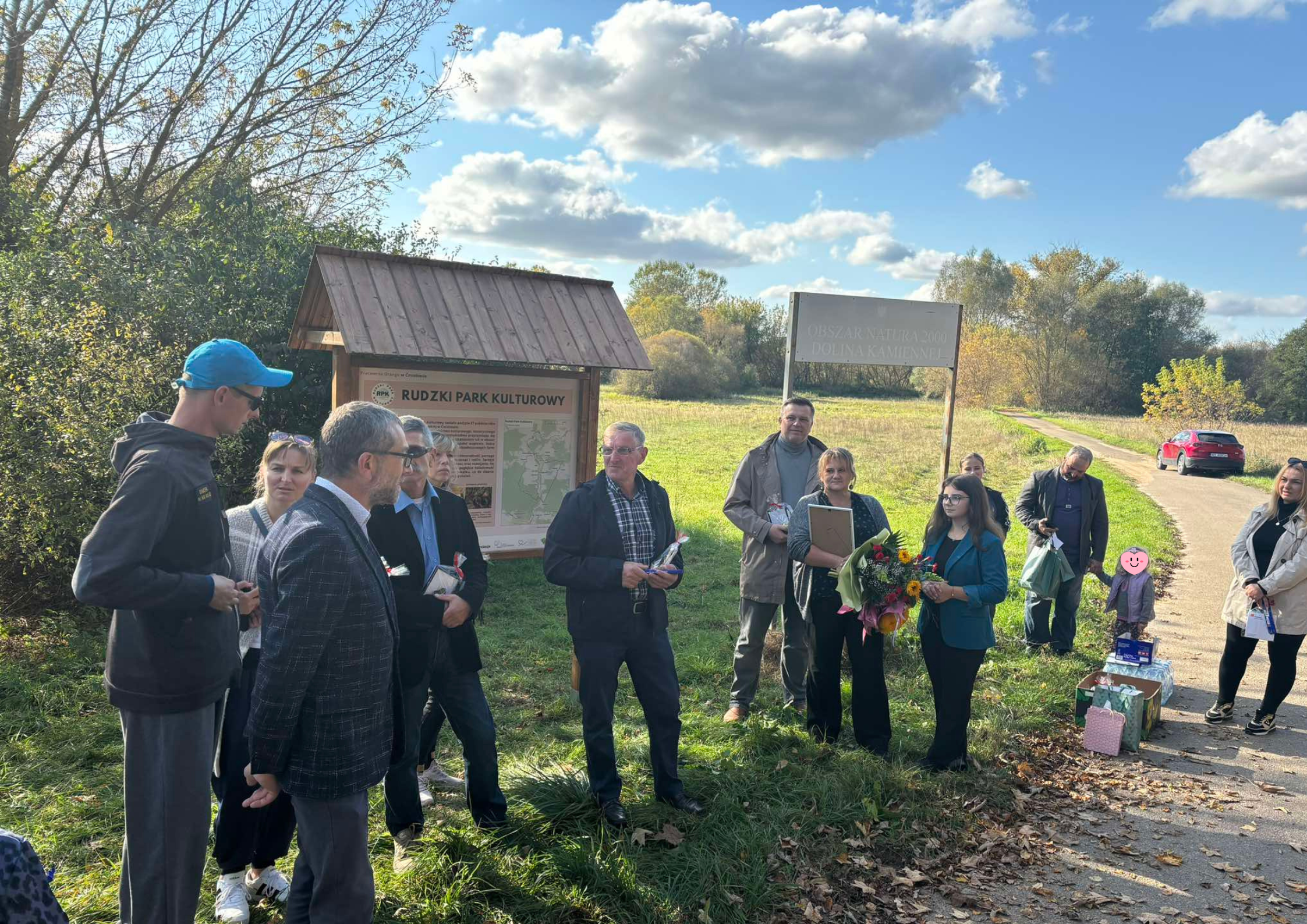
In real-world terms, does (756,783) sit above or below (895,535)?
below

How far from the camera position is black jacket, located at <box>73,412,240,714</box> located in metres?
2.67

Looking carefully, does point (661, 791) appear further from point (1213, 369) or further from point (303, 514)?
point (1213, 369)

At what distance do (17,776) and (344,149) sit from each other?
33.9 ft

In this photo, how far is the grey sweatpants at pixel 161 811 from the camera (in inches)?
115

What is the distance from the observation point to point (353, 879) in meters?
2.71

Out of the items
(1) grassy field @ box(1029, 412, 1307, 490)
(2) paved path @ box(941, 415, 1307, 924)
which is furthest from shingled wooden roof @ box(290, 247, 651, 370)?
(1) grassy field @ box(1029, 412, 1307, 490)

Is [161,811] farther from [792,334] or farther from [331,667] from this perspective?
[792,334]

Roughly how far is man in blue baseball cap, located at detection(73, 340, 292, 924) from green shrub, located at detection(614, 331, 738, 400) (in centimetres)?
4863

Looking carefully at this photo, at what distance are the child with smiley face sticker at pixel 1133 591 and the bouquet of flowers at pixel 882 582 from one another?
346 cm

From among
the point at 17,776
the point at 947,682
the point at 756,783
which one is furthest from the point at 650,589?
the point at 17,776

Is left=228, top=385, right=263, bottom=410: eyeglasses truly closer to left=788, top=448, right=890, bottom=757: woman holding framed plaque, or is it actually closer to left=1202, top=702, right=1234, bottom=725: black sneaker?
left=788, top=448, right=890, bottom=757: woman holding framed plaque

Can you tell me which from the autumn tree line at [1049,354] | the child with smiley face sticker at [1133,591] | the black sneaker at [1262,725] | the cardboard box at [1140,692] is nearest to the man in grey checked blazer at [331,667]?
the cardboard box at [1140,692]

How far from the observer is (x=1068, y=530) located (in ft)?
26.1

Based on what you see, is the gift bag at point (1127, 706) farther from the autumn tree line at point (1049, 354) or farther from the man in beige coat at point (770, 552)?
the autumn tree line at point (1049, 354)
